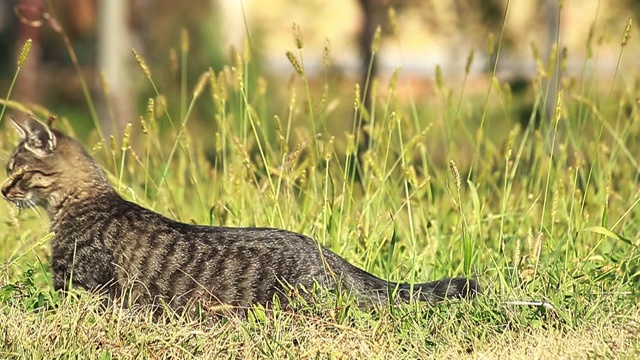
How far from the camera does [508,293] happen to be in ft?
12.9

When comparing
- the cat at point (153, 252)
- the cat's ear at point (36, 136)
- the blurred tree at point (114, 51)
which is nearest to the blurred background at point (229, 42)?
the blurred tree at point (114, 51)

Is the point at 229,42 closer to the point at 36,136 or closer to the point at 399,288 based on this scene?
the point at 36,136

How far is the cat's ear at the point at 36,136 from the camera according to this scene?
14.9ft

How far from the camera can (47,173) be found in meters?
4.65

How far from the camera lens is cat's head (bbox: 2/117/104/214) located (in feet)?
15.1

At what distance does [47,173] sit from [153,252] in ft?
2.34

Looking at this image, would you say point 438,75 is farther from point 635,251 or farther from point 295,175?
point 635,251

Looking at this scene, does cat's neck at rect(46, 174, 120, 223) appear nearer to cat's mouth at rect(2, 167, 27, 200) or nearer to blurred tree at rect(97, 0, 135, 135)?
cat's mouth at rect(2, 167, 27, 200)

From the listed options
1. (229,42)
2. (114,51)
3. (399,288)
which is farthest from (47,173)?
(229,42)

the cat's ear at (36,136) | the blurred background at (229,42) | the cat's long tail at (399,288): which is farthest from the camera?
the blurred background at (229,42)

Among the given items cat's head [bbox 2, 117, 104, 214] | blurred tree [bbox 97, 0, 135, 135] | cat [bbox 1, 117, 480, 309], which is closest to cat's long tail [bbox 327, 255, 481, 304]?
cat [bbox 1, 117, 480, 309]

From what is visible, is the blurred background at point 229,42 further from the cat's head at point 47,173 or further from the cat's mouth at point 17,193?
the cat's mouth at point 17,193

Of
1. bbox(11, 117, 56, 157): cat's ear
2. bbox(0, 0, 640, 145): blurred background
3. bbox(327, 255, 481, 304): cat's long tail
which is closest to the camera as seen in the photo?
bbox(327, 255, 481, 304): cat's long tail

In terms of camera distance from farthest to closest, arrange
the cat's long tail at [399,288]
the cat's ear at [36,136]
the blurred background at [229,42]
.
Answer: the blurred background at [229,42] → the cat's ear at [36,136] → the cat's long tail at [399,288]
